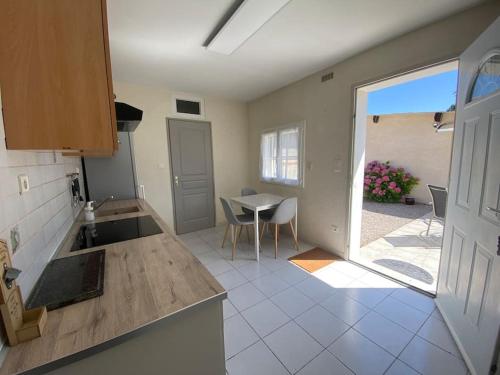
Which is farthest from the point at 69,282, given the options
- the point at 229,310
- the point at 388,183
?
the point at 388,183

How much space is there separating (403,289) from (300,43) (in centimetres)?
268

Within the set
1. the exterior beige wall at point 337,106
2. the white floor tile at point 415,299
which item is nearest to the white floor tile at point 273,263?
the exterior beige wall at point 337,106

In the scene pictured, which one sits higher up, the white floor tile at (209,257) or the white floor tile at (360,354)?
the white floor tile at (209,257)

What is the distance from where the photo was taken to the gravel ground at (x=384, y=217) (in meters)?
3.60

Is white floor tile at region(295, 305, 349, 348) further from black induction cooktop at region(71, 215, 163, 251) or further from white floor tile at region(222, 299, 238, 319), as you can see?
black induction cooktop at region(71, 215, 163, 251)

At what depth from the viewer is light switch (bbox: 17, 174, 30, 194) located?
0.82 meters

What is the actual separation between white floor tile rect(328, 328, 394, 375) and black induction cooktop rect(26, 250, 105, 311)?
154 cm

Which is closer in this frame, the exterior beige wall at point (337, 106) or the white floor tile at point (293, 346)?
the white floor tile at point (293, 346)

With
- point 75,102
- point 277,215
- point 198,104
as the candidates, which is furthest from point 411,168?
point 75,102

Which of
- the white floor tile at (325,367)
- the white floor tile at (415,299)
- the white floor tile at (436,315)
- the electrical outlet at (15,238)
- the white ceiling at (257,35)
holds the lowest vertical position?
the white floor tile at (325,367)

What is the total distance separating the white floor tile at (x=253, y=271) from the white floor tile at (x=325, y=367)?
1.04 m

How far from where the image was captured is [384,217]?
4484mm

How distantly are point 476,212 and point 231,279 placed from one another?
83.6 inches

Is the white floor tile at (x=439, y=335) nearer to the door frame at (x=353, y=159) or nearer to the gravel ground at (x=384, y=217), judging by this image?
the door frame at (x=353, y=159)
